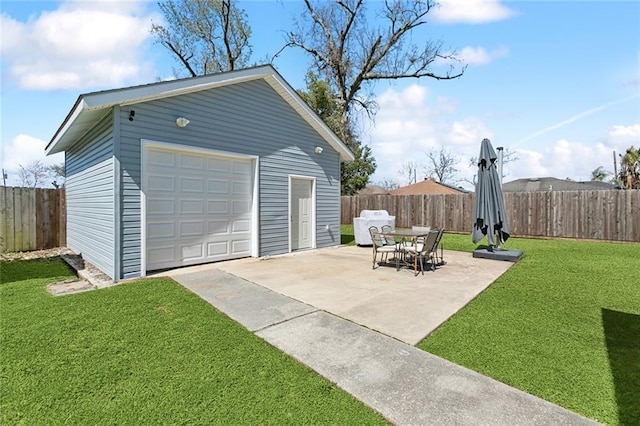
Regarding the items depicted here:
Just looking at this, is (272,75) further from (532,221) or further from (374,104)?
(374,104)

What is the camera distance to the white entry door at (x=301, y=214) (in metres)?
9.05

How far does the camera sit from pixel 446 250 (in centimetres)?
943

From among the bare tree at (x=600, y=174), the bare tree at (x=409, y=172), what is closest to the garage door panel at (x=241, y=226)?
the bare tree at (x=600, y=174)

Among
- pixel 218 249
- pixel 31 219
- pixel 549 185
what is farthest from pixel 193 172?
pixel 549 185

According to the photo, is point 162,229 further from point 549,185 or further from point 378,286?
point 549,185

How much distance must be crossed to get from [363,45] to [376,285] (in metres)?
19.0

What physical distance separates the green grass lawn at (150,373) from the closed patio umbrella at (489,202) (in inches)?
254

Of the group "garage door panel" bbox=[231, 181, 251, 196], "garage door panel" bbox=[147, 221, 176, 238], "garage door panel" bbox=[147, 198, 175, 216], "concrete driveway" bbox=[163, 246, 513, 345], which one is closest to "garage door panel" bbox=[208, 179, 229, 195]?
"garage door panel" bbox=[231, 181, 251, 196]

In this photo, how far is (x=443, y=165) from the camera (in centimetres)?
3934

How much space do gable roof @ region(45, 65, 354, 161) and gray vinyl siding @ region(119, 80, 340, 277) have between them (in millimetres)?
178

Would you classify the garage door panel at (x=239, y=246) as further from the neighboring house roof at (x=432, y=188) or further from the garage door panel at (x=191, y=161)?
the neighboring house roof at (x=432, y=188)

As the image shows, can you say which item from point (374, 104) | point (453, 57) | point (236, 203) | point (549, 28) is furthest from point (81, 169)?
point (453, 57)

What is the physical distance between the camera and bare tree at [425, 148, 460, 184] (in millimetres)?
39031

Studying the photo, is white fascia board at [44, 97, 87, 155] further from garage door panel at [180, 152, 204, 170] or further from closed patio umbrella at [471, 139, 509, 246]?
closed patio umbrella at [471, 139, 509, 246]
